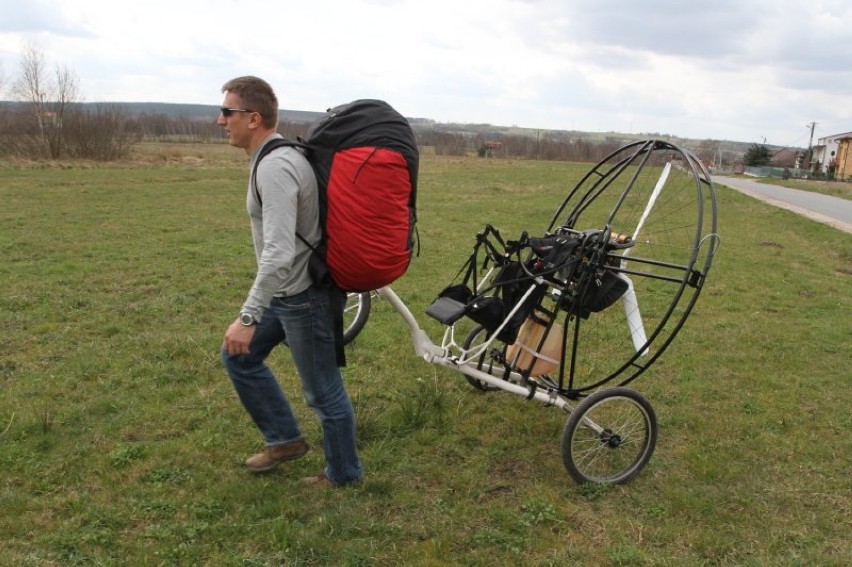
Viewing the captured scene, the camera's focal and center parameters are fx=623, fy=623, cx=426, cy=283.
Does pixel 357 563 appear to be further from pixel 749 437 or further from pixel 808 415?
pixel 808 415

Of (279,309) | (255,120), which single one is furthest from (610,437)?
(255,120)

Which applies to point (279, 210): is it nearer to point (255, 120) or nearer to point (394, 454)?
point (255, 120)

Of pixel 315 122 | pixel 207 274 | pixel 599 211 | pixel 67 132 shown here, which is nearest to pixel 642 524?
pixel 315 122

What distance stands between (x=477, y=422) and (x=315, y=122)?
9.06ft

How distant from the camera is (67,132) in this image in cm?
4209

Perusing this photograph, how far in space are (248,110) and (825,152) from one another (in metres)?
111

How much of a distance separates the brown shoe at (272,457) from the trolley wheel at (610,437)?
177 cm

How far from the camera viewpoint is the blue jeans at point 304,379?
3.40 metres

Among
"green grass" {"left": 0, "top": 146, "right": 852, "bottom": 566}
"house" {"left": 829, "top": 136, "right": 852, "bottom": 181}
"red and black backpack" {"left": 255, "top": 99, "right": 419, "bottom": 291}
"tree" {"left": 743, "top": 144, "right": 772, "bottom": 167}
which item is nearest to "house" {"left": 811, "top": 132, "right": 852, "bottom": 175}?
→ "house" {"left": 829, "top": 136, "right": 852, "bottom": 181}

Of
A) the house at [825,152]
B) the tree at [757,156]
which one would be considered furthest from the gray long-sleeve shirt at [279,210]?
the tree at [757,156]

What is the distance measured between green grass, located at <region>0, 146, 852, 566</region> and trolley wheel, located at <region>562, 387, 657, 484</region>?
148 mm

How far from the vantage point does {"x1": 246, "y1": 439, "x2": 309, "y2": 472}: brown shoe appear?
4.04 meters

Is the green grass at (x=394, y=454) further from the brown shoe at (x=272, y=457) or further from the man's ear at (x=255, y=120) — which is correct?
the man's ear at (x=255, y=120)

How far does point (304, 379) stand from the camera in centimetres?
357
